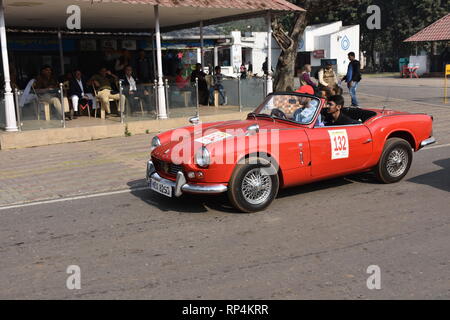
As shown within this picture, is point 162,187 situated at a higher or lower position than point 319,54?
lower

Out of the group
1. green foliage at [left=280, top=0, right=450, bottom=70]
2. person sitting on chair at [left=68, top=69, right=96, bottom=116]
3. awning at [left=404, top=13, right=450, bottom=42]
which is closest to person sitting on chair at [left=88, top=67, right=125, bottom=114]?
person sitting on chair at [left=68, top=69, right=96, bottom=116]

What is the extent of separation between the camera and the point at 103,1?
12.0 metres

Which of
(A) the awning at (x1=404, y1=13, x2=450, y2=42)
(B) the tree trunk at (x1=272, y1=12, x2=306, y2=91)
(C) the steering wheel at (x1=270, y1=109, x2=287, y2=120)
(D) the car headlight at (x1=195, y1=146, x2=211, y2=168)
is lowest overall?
(D) the car headlight at (x1=195, y1=146, x2=211, y2=168)

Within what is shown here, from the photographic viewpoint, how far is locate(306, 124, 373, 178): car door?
6625 mm

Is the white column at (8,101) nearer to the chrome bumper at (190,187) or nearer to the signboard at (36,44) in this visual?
the chrome bumper at (190,187)

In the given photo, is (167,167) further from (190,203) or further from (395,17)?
(395,17)

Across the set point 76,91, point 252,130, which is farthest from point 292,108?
point 76,91

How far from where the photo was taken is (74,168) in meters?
9.53

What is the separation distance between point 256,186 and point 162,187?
1192 millimetres

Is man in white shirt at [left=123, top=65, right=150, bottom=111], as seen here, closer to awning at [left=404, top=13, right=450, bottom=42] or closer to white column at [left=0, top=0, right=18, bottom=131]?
white column at [left=0, top=0, right=18, bottom=131]

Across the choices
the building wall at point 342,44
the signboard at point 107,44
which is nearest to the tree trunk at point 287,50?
the signboard at point 107,44

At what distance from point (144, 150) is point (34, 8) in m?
5.49
